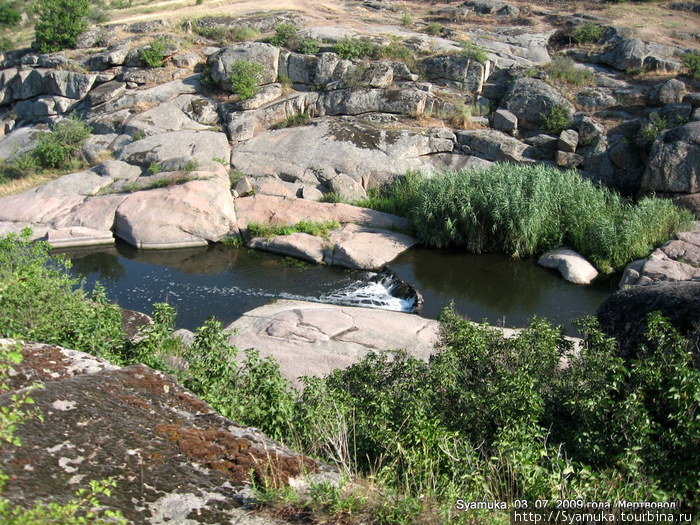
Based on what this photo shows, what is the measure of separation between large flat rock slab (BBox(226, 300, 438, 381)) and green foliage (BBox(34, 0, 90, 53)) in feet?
75.2

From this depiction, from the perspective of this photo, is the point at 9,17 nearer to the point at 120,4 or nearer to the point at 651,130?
the point at 120,4

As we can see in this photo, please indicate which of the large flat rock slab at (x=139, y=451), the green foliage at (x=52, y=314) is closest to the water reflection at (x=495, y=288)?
the green foliage at (x=52, y=314)

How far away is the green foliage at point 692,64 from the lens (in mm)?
22078

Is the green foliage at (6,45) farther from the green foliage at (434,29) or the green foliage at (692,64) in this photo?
the green foliage at (692,64)

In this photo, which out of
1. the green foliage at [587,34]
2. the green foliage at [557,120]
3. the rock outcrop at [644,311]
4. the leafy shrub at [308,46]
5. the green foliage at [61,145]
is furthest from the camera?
the green foliage at [587,34]

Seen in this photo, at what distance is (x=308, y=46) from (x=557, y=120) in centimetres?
1077

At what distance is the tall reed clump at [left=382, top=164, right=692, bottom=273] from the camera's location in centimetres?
1527

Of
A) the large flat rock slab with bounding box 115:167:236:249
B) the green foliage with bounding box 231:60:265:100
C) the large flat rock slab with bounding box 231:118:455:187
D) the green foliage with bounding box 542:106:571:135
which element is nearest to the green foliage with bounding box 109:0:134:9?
the green foliage with bounding box 231:60:265:100

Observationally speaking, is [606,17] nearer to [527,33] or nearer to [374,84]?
[527,33]

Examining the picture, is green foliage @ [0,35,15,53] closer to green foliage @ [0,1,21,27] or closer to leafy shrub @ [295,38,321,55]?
green foliage @ [0,1,21,27]

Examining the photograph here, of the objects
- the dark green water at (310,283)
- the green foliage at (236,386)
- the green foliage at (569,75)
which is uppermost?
the green foliage at (569,75)

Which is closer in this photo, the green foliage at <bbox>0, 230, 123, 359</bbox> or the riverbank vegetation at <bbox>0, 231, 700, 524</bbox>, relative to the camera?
the riverbank vegetation at <bbox>0, 231, 700, 524</bbox>

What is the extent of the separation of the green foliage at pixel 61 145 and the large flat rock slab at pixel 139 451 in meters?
20.0

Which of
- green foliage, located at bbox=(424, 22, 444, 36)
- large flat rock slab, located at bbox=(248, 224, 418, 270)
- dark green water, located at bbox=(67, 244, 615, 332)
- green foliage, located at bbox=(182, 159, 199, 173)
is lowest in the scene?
dark green water, located at bbox=(67, 244, 615, 332)
